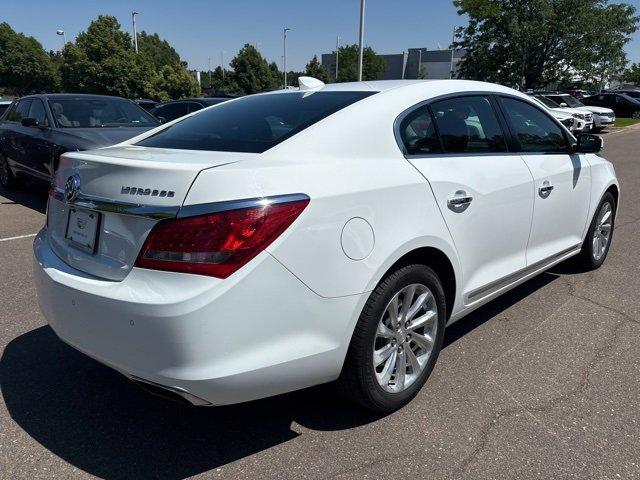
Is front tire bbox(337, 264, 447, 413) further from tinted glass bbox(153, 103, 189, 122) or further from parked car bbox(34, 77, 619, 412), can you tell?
tinted glass bbox(153, 103, 189, 122)

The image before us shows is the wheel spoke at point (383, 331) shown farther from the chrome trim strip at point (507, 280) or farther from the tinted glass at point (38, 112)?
the tinted glass at point (38, 112)

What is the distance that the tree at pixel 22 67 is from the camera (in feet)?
211

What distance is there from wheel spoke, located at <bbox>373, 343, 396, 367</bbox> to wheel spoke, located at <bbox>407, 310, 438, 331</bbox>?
0.15 m

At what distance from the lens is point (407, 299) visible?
2.66 meters

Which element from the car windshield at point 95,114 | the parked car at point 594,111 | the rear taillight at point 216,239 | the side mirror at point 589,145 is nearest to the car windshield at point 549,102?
the parked car at point 594,111

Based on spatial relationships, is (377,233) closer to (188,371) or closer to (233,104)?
(188,371)

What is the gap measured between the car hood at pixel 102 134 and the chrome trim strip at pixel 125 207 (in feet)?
15.5

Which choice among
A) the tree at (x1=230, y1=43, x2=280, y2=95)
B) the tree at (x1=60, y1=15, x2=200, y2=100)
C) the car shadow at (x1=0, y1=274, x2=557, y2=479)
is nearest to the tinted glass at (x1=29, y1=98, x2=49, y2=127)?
→ the car shadow at (x1=0, y1=274, x2=557, y2=479)

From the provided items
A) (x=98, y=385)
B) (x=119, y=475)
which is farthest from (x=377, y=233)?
(x=98, y=385)

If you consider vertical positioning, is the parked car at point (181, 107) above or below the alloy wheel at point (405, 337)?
above

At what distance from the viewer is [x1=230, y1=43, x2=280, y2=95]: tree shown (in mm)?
60719

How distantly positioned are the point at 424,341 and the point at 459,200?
30.6 inches

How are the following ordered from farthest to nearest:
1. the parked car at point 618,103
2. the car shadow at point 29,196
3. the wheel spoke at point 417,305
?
1. the parked car at point 618,103
2. the car shadow at point 29,196
3. the wheel spoke at point 417,305

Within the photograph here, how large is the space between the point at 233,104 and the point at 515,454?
262 centimetres
